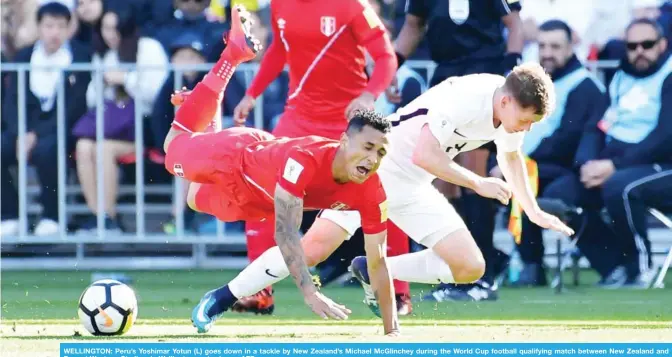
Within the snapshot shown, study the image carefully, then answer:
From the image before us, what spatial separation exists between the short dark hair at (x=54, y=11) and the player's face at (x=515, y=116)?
6668 mm

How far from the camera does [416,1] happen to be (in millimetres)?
12266

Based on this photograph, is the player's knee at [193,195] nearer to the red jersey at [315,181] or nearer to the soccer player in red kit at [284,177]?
the soccer player in red kit at [284,177]

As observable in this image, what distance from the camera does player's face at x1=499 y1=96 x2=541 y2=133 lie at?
9312mm

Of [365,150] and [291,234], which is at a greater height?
[365,150]

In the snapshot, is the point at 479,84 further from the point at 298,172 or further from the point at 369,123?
the point at 298,172

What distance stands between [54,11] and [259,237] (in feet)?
15.0

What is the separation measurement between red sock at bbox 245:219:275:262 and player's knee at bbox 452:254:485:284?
178 cm

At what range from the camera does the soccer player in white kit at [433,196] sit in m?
9.68

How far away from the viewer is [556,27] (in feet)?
45.1

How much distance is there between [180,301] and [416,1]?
285 cm

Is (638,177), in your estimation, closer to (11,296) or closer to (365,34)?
(365,34)

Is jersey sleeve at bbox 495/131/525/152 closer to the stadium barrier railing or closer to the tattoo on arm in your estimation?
the tattoo on arm

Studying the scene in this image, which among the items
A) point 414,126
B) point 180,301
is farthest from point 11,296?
point 414,126

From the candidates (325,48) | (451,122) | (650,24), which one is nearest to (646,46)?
(650,24)
